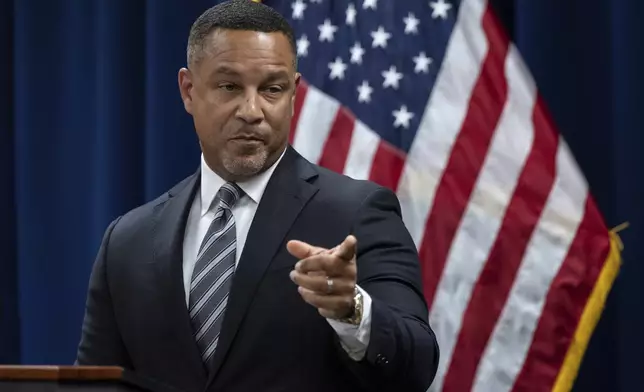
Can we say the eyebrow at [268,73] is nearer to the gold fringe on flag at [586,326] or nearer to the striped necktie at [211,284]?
the striped necktie at [211,284]

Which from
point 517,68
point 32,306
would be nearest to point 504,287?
point 517,68

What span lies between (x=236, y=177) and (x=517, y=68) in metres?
1.32

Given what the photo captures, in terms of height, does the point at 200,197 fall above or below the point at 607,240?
above

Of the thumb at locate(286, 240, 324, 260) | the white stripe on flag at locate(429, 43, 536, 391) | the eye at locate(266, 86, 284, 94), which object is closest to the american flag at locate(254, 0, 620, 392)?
the white stripe on flag at locate(429, 43, 536, 391)

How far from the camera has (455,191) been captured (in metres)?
2.96

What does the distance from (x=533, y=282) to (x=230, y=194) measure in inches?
49.1

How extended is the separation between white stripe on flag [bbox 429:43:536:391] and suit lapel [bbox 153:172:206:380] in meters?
1.13

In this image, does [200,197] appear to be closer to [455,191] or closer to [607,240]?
[455,191]

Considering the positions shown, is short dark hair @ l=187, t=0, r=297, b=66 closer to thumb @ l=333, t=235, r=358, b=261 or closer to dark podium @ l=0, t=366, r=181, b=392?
thumb @ l=333, t=235, r=358, b=261

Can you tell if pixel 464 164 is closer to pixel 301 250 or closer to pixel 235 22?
pixel 235 22

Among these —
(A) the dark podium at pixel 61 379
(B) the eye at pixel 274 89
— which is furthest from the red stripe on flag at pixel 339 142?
(A) the dark podium at pixel 61 379

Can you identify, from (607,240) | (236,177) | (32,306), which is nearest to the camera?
(236,177)

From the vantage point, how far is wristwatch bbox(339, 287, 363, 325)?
62.6 inches

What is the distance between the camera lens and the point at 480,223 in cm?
293
